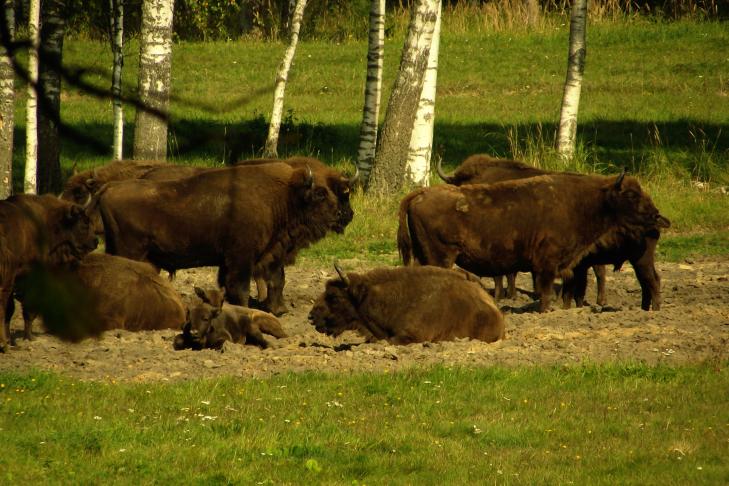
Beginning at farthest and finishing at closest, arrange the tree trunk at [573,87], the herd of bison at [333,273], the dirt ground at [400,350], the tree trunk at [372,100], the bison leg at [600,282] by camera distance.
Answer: the tree trunk at [573,87] → the tree trunk at [372,100] → the bison leg at [600,282] → the herd of bison at [333,273] → the dirt ground at [400,350]

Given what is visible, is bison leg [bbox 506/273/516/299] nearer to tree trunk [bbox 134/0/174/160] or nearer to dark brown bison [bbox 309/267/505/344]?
dark brown bison [bbox 309/267/505/344]

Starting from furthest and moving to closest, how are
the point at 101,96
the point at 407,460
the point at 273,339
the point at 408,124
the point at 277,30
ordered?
the point at 277,30 < the point at 408,124 < the point at 273,339 < the point at 407,460 < the point at 101,96

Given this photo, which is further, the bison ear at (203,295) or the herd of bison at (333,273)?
the bison ear at (203,295)

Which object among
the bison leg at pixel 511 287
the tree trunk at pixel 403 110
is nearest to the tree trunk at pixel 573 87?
the tree trunk at pixel 403 110

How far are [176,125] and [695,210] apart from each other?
1804cm

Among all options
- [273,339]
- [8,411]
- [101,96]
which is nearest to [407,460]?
[8,411]

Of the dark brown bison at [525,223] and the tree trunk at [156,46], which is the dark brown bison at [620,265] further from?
the tree trunk at [156,46]

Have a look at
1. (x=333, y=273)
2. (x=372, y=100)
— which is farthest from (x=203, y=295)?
(x=372, y=100)

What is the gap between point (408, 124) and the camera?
64.3 feet

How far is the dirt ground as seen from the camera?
9.80 metres

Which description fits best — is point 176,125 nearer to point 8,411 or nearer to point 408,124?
point 8,411

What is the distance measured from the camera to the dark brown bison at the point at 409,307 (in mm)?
10977

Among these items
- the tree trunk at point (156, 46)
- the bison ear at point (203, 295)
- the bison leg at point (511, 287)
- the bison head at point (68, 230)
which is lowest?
the bison leg at point (511, 287)

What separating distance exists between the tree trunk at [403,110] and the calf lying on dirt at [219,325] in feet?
25.6
